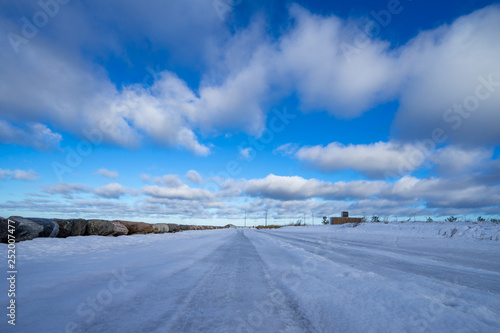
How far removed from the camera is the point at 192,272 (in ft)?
10.6

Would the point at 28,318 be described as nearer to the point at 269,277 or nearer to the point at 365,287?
the point at 269,277

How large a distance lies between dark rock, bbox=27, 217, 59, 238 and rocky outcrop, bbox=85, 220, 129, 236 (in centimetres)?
196

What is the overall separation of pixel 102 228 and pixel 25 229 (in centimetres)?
401

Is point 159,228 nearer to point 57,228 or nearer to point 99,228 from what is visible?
point 99,228

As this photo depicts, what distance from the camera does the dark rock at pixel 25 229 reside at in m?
6.52

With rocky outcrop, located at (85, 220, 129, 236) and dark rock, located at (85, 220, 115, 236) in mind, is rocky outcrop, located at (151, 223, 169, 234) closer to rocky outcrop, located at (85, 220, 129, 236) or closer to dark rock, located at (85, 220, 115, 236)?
rocky outcrop, located at (85, 220, 129, 236)

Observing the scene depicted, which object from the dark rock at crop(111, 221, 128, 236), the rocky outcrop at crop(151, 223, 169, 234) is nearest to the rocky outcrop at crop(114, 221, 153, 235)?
the rocky outcrop at crop(151, 223, 169, 234)

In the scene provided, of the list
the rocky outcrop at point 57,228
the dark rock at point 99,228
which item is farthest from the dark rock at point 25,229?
the dark rock at point 99,228

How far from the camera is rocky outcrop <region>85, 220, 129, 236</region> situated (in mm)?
10016

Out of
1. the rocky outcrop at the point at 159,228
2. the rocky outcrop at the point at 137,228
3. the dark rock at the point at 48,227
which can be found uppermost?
the dark rock at the point at 48,227

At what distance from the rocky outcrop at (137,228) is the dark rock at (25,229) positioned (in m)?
6.64

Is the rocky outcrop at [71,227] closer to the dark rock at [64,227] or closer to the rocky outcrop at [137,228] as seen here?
the dark rock at [64,227]

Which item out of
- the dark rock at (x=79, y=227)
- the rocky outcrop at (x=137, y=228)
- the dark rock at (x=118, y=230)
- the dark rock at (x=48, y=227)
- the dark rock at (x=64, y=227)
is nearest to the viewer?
the dark rock at (x=48, y=227)

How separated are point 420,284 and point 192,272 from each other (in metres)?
3.14
